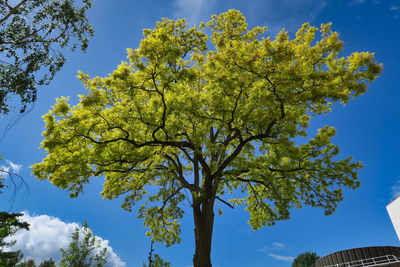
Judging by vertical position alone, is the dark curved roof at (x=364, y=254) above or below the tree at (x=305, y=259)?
below

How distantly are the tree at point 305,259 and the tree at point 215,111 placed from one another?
160ft

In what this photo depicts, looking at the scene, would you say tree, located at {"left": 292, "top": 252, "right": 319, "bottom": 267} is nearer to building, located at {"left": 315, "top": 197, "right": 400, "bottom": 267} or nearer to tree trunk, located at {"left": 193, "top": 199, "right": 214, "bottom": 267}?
building, located at {"left": 315, "top": 197, "right": 400, "bottom": 267}

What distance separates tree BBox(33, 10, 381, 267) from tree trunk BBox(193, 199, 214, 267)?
4 cm

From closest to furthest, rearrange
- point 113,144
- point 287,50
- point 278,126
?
point 287,50, point 278,126, point 113,144

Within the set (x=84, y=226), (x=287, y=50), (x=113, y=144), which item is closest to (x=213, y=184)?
(x=113, y=144)

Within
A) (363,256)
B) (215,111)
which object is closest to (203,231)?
(215,111)

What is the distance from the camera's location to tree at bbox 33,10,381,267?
8328 millimetres

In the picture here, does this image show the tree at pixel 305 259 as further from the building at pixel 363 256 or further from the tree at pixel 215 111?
the tree at pixel 215 111

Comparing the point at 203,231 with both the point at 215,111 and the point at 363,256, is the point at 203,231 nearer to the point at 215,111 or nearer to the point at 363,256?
the point at 215,111

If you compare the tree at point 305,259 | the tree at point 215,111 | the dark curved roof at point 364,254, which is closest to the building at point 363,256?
the dark curved roof at point 364,254

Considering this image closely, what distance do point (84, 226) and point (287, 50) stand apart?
1976cm

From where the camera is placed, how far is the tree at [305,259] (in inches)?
1975

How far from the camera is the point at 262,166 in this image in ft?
33.0

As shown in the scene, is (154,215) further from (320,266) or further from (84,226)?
(320,266)
